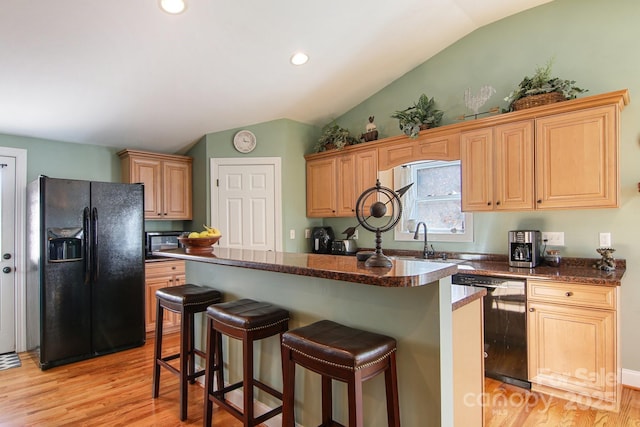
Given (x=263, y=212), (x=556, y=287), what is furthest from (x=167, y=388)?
(x=556, y=287)

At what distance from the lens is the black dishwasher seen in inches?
105

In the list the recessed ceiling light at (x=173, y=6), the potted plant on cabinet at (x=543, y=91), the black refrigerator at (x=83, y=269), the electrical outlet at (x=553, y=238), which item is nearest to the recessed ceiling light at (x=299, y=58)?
the recessed ceiling light at (x=173, y=6)

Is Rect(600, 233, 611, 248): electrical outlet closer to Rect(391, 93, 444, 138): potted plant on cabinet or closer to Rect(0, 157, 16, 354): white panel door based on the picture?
Rect(391, 93, 444, 138): potted plant on cabinet

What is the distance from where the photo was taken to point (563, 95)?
2.74 m

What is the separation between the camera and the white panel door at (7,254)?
11.7ft

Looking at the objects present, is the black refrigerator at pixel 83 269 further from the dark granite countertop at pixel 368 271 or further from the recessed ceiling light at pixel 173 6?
the dark granite countertop at pixel 368 271

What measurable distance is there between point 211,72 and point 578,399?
12.6 ft

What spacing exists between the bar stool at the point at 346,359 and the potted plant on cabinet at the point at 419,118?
2.38 meters

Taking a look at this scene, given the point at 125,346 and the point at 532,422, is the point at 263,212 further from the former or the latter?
the point at 532,422

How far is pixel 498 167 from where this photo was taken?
303 centimetres

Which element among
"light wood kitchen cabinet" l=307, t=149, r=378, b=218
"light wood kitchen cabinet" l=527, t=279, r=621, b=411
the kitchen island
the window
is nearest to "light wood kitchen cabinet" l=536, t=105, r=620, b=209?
"light wood kitchen cabinet" l=527, t=279, r=621, b=411

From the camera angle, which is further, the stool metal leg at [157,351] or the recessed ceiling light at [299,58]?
the recessed ceiling light at [299,58]

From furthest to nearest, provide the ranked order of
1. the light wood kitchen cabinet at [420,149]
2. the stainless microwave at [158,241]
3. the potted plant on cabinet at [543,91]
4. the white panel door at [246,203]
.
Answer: the white panel door at [246,203] < the stainless microwave at [158,241] < the light wood kitchen cabinet at [420,149] < the potted plant on cabinet at [543,91]

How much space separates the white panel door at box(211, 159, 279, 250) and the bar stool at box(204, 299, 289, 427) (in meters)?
2.04
